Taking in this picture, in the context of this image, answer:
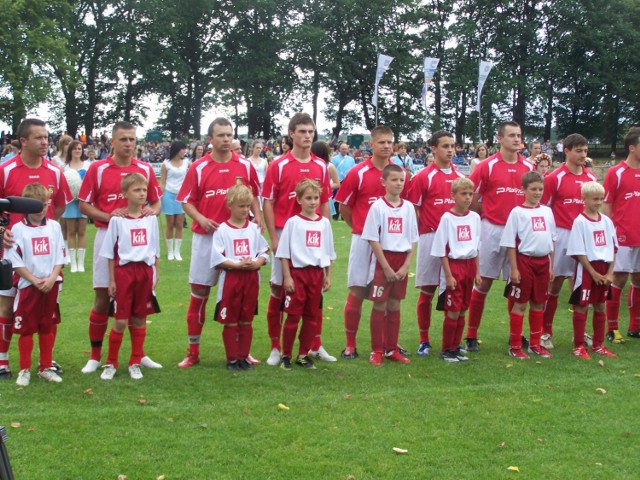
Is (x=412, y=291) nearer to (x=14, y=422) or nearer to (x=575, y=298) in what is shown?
(x=575, y=298)

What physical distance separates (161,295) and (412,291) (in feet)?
12.6

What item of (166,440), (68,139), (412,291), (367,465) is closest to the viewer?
(367,465)

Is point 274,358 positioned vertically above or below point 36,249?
below

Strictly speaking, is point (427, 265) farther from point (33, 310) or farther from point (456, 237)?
point (33, 310)

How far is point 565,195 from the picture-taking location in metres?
7.94

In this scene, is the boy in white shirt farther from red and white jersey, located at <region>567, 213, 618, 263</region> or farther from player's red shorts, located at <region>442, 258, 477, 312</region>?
red and white jersey, located at <region>567, 213, 618, 263</region>

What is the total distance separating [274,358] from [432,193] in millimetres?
2382

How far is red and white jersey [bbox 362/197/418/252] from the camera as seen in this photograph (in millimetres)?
6781

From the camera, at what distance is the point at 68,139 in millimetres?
12320

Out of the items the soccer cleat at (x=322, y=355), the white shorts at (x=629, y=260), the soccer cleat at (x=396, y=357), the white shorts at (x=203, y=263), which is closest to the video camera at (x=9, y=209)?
the white shorts at (x=203, y=263)

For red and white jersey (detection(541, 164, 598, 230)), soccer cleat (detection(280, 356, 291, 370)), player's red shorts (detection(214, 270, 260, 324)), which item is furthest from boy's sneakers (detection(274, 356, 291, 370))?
red and white jersey (detection(541, 164, 598, 230))

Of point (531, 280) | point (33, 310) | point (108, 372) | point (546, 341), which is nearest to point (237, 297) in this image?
point (108, 372)

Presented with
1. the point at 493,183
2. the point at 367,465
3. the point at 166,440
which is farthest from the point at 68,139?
the point at 367,465

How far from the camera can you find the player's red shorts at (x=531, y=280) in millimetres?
7176
